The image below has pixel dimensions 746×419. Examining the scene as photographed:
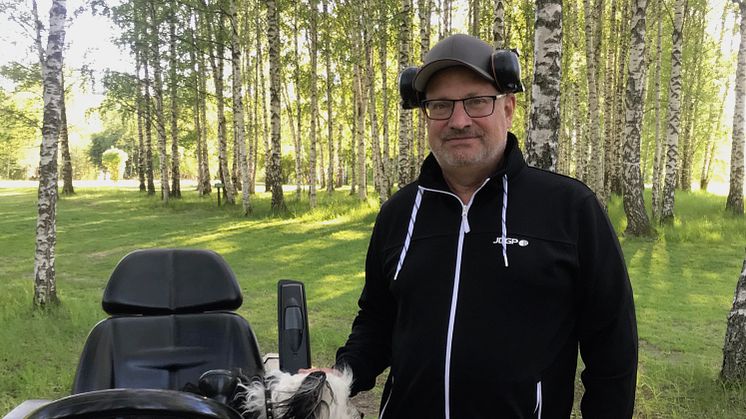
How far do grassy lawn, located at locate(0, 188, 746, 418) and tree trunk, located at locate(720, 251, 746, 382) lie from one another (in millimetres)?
140

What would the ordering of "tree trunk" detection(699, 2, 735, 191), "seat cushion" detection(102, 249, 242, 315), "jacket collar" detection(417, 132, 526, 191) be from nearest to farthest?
"jacket collar" detection(417, 132, 526, 191), "seat cushion" detection(102, 249, 242, 315), "tree trunk" detection(699, 2, 735, 191)

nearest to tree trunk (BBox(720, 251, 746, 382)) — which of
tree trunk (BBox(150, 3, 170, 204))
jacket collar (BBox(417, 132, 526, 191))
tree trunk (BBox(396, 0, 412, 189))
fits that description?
jacket collar (BBox(417, 132, 526, 191))

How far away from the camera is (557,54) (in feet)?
19.1

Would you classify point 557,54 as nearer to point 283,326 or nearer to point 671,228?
point 283,326

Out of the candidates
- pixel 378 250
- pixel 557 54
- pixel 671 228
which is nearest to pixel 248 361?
pixel 378 250

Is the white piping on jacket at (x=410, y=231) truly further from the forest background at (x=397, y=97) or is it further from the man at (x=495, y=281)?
the forest background at (x=397, y=97)

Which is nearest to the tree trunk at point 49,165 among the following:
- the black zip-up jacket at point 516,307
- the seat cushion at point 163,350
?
the seat cushion at point 163,350

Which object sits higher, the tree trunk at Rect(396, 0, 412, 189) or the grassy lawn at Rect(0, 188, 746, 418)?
the tree trunk at Rect(396, 0, 412, 189)

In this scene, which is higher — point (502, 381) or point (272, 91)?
point (272, 91)

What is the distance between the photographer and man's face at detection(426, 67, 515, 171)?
190cm

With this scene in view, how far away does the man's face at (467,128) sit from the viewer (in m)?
1.90

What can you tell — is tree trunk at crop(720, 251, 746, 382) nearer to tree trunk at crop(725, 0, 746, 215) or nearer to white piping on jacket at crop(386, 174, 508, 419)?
white piping on jacket at crop(386, 174, 508, 419)

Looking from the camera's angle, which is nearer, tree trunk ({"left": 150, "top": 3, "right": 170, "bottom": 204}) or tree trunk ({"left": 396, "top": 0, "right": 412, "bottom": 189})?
tree trunk ({"left": 396, "top": 0, "right": 412, "bottom": 189})

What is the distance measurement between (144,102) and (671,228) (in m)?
20.1
